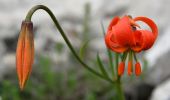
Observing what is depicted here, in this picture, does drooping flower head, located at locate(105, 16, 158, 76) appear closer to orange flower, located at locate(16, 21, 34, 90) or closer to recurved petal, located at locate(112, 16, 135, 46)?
recurved petal, located at locate(112, 16, 135, 46)

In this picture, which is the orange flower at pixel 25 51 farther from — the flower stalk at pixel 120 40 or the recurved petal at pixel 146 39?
the recurved petal at pixel 146 39

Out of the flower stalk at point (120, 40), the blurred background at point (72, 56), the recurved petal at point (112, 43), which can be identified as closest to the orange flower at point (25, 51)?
the flower stalk at point (120, 40)

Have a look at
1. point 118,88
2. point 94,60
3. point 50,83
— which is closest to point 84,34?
point 94,60

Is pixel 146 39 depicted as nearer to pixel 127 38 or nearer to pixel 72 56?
pixel 127 38

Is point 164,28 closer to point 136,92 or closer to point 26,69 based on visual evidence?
point 136,92

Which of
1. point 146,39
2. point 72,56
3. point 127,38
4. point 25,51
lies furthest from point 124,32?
point 72,56
